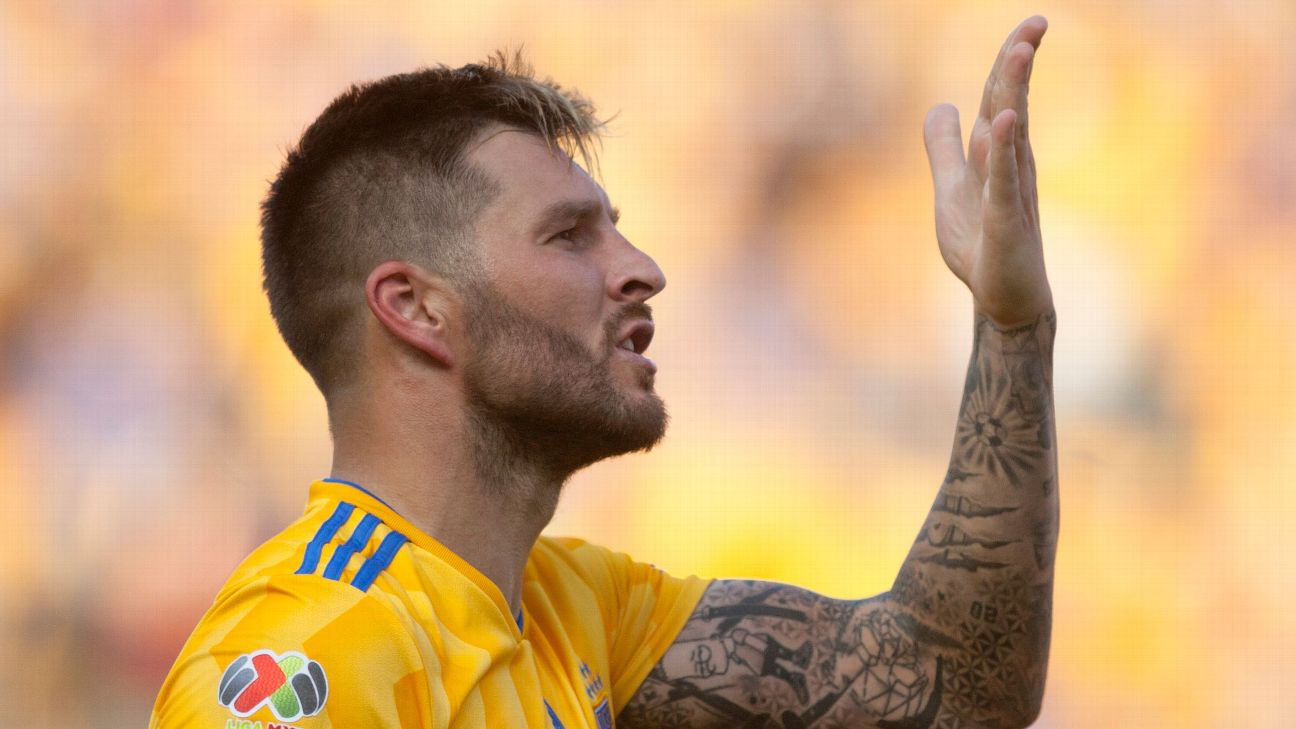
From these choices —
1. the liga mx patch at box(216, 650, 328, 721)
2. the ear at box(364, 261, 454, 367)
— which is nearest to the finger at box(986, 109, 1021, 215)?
the ear at box(364, 261, 454, 367)

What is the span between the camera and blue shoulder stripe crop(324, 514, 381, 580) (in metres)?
1.74

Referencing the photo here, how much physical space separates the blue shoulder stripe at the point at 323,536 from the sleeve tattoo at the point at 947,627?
2.07ft

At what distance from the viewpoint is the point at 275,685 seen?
1562 mm

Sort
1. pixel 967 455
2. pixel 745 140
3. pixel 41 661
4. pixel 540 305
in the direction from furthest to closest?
pixel 745 140 → pixel 41 661 → pixel 967 455 → pixel 540 305

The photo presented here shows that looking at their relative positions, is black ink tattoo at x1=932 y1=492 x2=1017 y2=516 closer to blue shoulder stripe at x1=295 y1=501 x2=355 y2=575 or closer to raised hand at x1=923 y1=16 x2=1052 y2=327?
raised hand at x1=923 y1=16 x2=1052 y2=327

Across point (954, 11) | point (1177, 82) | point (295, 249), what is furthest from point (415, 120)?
point (1177, 82)

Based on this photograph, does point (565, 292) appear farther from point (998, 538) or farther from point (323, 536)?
point (998, 538)

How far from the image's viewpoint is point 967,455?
86.9 inches

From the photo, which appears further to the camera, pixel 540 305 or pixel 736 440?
pixel 736 440

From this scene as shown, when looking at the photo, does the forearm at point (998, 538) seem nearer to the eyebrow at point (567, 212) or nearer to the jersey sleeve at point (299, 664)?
the eyebrow at point (567, 212)

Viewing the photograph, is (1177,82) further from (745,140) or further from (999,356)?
(999,356)

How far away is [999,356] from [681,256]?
3.58 m

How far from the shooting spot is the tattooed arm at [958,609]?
215cm

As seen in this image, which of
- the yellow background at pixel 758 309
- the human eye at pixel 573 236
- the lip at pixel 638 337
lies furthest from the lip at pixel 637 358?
the yellow background at pixel 758 309
